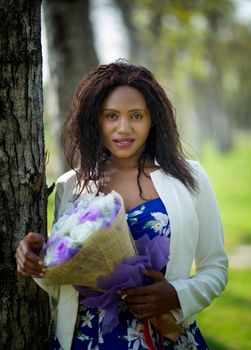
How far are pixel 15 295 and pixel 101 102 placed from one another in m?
1.03

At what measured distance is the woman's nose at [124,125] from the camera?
2.63 meters

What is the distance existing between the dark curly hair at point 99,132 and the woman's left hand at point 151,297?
0.52 meters

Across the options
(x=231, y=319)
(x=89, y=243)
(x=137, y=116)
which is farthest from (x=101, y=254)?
(x=231, y=319)

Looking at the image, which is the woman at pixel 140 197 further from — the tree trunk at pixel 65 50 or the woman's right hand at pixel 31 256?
the tree trunk at pixel 65 50

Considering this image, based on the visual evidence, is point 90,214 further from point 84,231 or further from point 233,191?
point 233,191

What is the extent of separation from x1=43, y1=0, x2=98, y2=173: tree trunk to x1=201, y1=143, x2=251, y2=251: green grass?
13.0 ft

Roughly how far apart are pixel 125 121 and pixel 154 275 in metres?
0.74

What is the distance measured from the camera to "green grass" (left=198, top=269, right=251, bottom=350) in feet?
16.6

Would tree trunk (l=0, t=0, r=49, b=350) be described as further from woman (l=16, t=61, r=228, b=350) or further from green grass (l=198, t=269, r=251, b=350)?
green grass (l=198, t=269, r=251, b=350)

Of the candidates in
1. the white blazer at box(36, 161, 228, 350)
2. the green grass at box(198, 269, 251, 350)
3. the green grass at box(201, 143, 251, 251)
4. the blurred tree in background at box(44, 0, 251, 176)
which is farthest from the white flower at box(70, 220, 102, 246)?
the green grass at box(201, 143, 251, 251)

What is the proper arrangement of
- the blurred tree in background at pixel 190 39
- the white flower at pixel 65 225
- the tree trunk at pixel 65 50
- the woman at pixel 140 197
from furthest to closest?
the blurred tree in background at pixel 190 39, the tree trunk at pixel 65 50, the woman at pixel 140 197, the white flower at pixel 65 225

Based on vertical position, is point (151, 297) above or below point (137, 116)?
below

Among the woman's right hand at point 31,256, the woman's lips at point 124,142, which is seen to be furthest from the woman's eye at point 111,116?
the woman's right hand at point 31,256

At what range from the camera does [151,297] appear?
2.35 m
